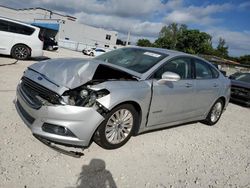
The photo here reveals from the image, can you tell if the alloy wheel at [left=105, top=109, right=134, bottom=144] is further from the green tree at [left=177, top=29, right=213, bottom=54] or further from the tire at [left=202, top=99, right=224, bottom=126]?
the green tree at [left=177, top=29, right=213, bottom=54]

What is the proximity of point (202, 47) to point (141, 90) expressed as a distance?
67.9 metres

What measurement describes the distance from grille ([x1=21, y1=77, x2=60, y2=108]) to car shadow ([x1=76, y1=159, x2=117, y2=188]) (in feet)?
3.12

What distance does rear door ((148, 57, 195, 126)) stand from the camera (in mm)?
4124

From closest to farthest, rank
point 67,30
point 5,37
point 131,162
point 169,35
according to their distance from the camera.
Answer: point 131,162, point 5,37, point 67,30, point 169,35

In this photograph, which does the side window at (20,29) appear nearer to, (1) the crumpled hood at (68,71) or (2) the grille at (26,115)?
(1) the crumpled hood at (68,71)

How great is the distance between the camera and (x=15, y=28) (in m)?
10.8

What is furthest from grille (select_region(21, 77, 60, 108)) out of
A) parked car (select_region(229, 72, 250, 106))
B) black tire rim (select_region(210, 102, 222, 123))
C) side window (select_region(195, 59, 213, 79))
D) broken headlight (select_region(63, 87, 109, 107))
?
parked car (select_region(229, 72, 250, 106))

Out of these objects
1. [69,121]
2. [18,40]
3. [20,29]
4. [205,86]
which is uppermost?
[20,29]

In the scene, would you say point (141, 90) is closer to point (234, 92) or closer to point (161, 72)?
point (161, 72)

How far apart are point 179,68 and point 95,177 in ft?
8.81

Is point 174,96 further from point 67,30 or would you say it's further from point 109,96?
point 67,30

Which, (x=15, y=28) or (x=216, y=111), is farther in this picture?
(x=15, y=28)

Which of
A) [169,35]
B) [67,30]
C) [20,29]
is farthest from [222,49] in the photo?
[20,29]

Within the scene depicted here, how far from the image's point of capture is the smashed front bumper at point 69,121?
3164mm
